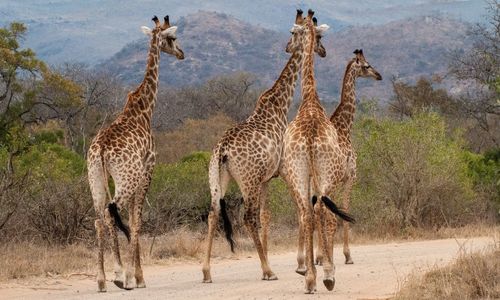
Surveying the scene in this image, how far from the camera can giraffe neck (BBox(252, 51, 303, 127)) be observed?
12156 mm

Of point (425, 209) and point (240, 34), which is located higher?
point (425, 209)

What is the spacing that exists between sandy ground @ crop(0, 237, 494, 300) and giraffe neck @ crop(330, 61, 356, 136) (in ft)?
5.67

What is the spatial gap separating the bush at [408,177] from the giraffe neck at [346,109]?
4.27 m

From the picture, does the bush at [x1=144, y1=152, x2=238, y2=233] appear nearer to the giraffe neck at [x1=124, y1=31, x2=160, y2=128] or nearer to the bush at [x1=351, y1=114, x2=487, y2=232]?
the bush at [x1=351, y1=114, x2=487, y2=232]

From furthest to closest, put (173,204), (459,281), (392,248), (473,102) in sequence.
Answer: (473,102), (173,204), (392,248), (459,281)

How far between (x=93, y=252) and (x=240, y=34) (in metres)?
144

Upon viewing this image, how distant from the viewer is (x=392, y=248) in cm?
1490

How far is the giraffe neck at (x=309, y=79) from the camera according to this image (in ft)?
36.8

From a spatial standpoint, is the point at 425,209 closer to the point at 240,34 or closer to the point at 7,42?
the point at 7,42

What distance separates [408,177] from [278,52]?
131 metres

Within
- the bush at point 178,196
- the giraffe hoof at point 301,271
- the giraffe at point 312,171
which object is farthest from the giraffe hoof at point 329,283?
the bush at point 178,196

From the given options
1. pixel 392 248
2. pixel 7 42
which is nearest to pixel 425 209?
pixel 392 248

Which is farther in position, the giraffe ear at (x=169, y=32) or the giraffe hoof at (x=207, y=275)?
the giraffe ear at (x=169, y=32)

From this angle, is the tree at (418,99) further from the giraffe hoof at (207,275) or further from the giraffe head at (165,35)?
the giraffe hoof at (207,275)
